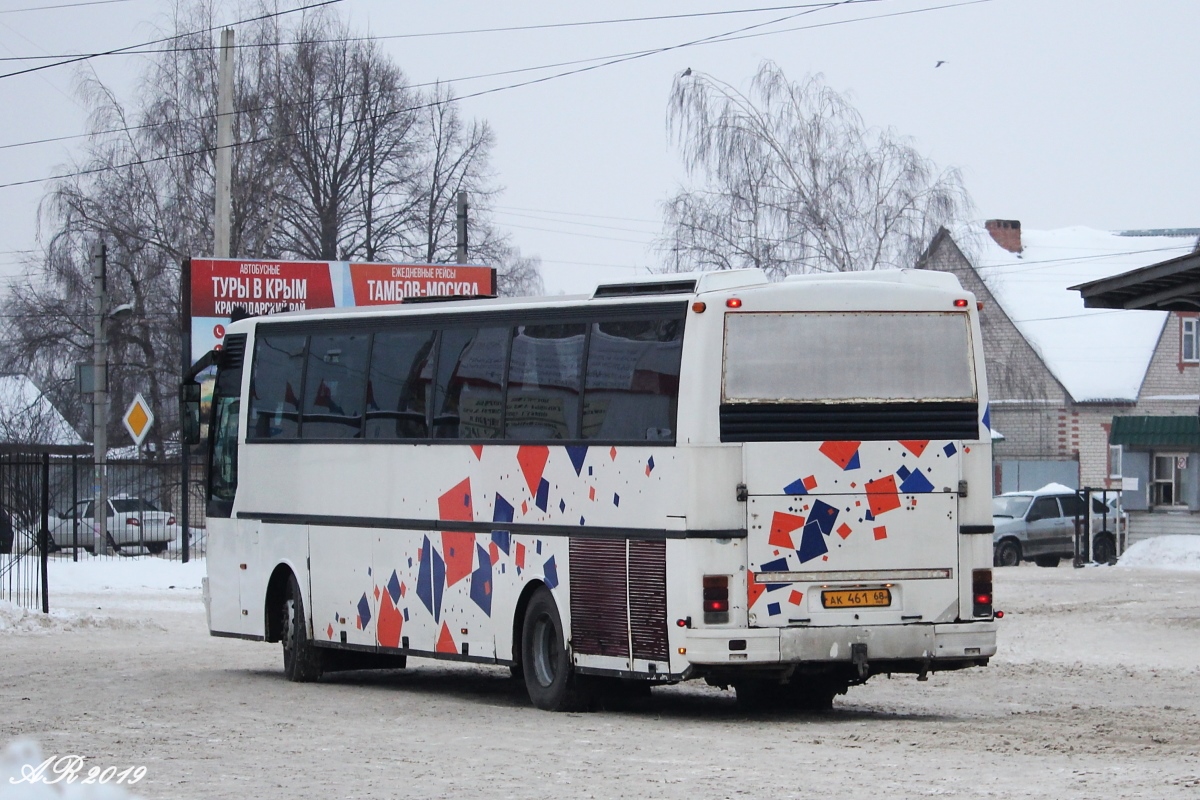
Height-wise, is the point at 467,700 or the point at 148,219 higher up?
the point at 148,219

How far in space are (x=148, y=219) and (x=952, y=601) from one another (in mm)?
43785

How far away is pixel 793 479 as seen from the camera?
13.2 meters

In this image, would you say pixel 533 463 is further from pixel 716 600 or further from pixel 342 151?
pixel 342 151

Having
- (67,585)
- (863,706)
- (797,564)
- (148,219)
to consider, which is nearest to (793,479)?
(797,564)

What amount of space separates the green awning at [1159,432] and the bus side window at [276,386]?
96.7 ft

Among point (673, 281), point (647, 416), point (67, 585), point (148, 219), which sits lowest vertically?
point (67, 585)

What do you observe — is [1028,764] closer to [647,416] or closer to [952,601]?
[952,601]

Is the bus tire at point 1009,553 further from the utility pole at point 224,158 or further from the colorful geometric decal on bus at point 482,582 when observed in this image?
the colorful geometric decal on bus at point 482,582

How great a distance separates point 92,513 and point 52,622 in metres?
22.9

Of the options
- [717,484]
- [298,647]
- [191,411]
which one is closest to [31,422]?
[191,411]

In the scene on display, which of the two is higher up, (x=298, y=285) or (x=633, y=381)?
(x=298, y=285)

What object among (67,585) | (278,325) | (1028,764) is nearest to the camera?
(1028,764)

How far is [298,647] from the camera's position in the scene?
17703 millimetres

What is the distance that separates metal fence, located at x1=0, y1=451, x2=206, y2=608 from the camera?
3559 cm
